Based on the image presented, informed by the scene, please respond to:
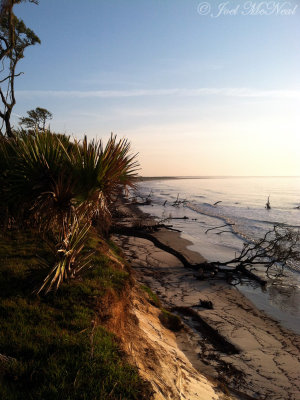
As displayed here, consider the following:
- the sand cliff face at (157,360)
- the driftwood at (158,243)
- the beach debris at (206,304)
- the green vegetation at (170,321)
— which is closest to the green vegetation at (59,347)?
the sand cliff face at (157,360)

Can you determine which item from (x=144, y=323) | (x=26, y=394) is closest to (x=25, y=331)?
(x=26, y=394)

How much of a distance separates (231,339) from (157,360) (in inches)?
122

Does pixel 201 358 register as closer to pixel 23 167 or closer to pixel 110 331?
pixel 110 331

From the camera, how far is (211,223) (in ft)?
85.1

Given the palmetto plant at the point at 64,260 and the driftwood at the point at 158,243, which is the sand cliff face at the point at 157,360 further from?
the driftwood at the point at 158,243

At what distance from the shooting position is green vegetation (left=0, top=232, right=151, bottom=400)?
9.38ft

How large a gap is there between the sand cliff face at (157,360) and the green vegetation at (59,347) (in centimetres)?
34

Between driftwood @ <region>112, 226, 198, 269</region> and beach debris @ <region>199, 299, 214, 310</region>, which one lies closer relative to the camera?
beach debris @ <region>199, 299, 214, 310</region>

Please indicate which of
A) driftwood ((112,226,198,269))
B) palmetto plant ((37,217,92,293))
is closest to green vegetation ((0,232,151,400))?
palmetto plant ((37,217,92,293))

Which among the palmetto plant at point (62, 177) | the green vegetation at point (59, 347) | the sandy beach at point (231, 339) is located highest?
the palmetto plant at point (62, 177)

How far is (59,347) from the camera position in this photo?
133 inches

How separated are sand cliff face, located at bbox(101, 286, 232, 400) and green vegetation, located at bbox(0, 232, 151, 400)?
34cm

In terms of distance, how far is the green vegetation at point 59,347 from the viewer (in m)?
2.86

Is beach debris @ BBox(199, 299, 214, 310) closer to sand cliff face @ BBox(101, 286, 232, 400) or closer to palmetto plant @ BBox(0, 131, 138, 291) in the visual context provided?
sand cliff face @ BBox(101, 286, 232, 400)
